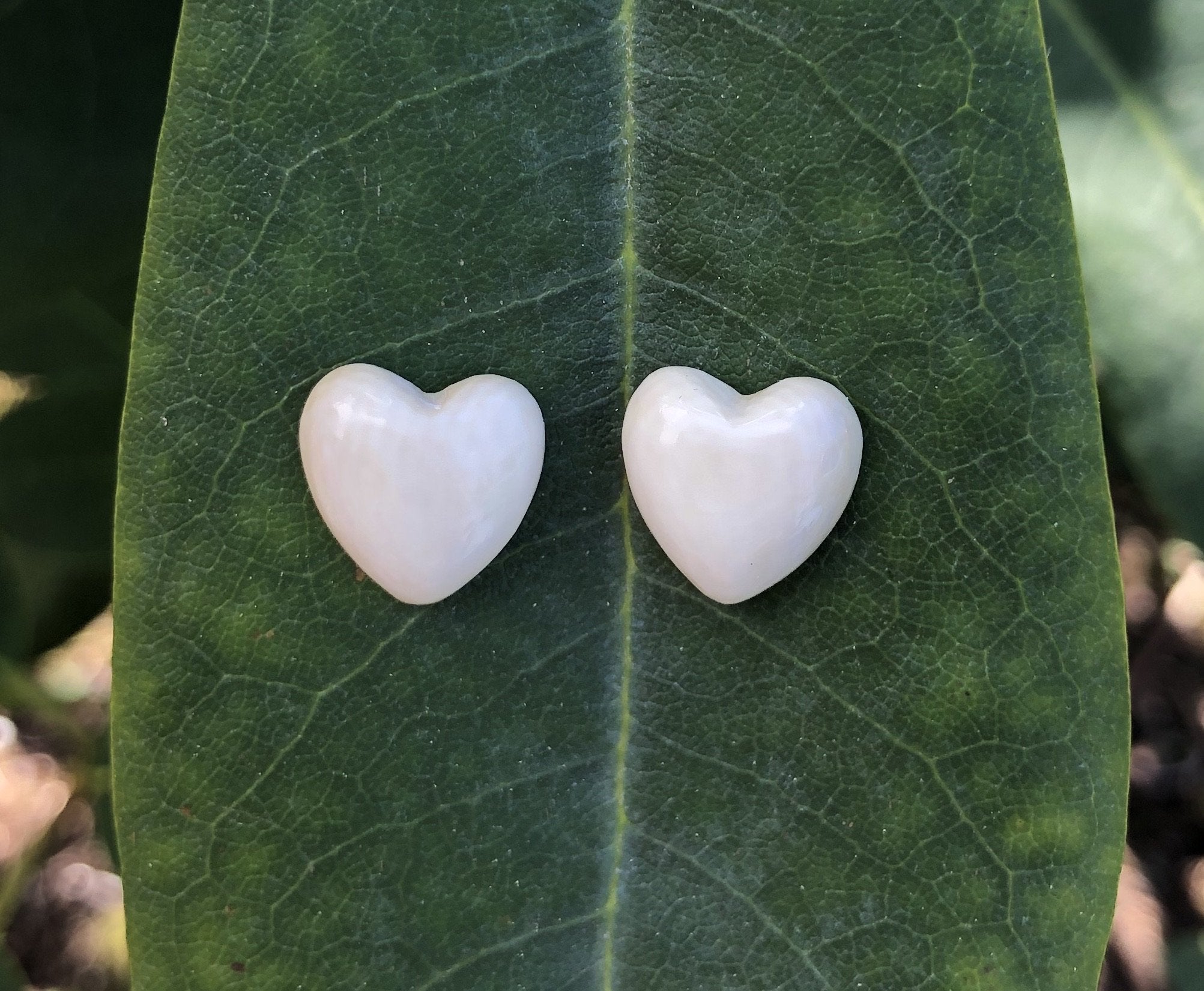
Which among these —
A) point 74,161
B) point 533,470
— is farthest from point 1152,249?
point 74,161

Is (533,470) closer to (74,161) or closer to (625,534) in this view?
(625,534)

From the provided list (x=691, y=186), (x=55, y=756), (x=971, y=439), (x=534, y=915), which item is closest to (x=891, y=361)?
(x=971, y=439)

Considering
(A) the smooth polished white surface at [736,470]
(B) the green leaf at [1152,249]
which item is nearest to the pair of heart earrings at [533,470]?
(A) the smooth polished white surface at [736,470]

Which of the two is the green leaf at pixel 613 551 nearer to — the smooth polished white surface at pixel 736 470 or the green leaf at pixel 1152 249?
the smooth polished white surface at pixel 736 470

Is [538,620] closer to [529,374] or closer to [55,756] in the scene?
[529,374]

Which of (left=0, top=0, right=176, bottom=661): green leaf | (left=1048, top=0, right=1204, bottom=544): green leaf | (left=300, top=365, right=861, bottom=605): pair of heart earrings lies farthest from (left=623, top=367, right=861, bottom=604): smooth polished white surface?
(left=0, top=0, right=176, bottom=661): green leaf

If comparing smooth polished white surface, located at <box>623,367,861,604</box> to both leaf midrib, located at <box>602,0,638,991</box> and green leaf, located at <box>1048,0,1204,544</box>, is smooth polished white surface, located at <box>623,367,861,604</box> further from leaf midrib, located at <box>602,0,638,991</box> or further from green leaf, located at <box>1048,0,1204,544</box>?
green leaf, located at <box>1048,0,1204,544</box>

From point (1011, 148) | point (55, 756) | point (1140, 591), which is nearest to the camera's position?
point (1011, 148)
